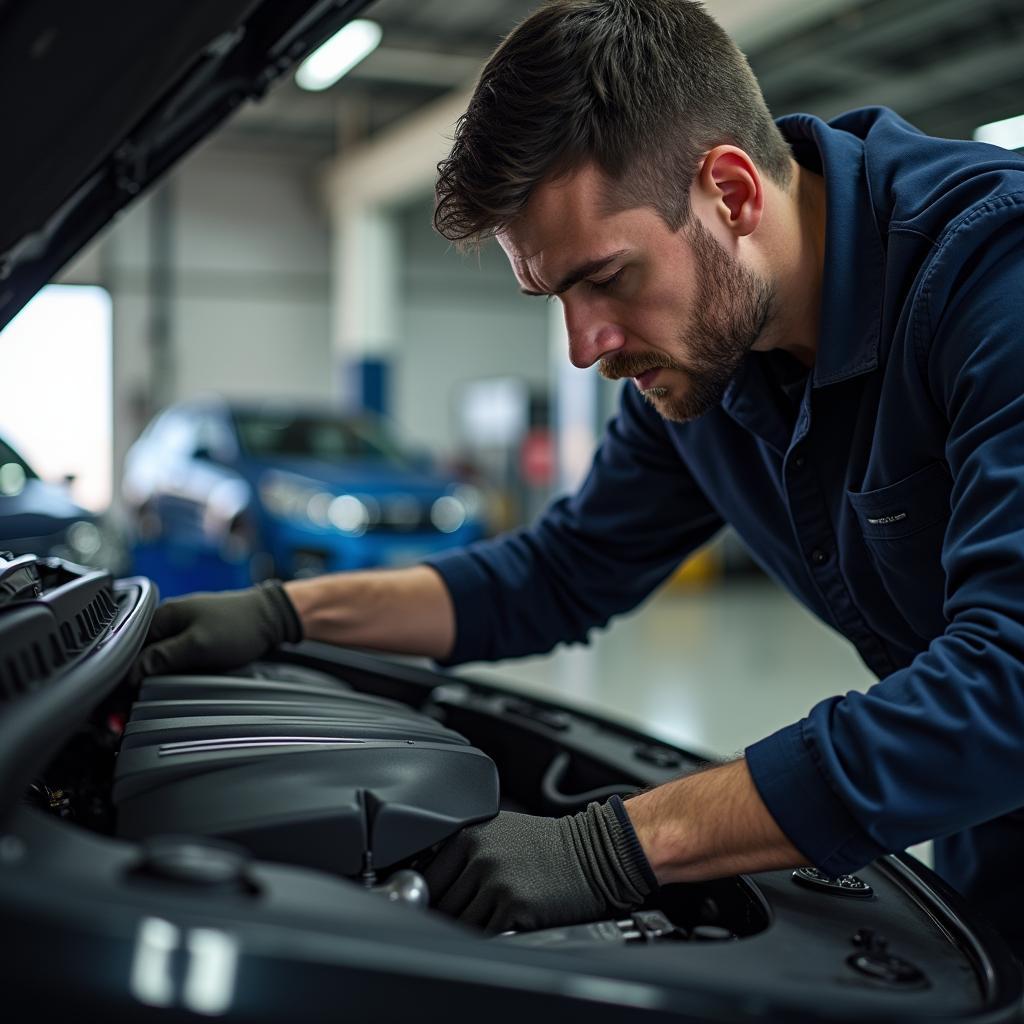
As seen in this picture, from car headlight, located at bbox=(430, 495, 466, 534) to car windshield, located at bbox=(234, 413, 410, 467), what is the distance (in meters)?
0.54

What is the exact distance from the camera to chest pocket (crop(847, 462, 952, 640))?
1.03 meters

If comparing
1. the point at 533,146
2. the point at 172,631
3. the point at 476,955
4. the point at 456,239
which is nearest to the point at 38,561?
the point at 172,631

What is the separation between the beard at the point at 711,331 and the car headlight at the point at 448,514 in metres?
4.33

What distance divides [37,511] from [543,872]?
2.89 meters

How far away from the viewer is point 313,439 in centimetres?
600

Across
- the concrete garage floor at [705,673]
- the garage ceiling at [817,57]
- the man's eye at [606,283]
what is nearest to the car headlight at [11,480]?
Result: the concrete garage floor at [705,673]

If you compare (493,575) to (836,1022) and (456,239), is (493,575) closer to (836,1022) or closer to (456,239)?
(456,239)

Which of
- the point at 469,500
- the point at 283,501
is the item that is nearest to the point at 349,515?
the point at 283,501

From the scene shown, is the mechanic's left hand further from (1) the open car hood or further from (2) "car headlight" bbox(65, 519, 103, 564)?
(2) "car headlight" bbox(65, 519, 103, 564)

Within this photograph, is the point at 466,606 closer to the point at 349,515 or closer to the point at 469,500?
the point at 349,515

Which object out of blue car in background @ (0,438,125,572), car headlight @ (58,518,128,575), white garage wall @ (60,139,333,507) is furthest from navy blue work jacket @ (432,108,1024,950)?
white garage wall @ (60,139,333,507)

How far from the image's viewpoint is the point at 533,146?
101cm

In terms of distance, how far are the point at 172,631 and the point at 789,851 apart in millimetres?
809

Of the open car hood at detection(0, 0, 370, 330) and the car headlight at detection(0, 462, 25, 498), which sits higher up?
the open car hood at detection(0, 0, 370, 330)
